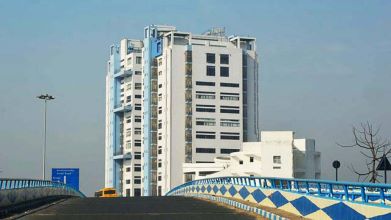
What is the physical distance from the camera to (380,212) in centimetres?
1560

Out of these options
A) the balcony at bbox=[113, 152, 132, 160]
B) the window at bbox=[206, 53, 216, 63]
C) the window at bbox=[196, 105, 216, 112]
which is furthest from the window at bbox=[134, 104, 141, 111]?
the window at bbox=[206, 53, 216, 63]

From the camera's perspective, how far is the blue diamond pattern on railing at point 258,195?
92.7ft

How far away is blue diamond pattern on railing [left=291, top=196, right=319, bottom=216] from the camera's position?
20734mm

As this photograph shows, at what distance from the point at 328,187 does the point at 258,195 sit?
7679mm

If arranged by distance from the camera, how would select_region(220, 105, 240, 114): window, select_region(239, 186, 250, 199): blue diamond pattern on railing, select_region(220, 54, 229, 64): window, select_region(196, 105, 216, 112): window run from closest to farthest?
1. select_region(239, 186, 250, 199): blue diamond pattern on railing
2. select_region(196, 105, 216, 112): window
3. select_region(220, 105, 240, 114): window
4. select_region(220, 54, 229, 64): window

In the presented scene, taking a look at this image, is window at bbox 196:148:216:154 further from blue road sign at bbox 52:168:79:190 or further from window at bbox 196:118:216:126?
blue road sign at bbox 52:168:79:190

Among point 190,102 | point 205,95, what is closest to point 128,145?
point 190,102

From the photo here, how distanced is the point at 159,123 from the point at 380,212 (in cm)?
13949

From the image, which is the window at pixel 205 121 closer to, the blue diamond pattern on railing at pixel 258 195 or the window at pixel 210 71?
the window at pixel 210 71

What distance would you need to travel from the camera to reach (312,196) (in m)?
20.8

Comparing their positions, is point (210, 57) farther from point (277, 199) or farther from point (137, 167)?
point (277, 199)

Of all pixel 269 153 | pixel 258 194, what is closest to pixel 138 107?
pixel 269 153

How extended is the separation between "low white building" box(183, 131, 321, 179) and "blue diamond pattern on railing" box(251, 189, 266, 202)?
86.9m

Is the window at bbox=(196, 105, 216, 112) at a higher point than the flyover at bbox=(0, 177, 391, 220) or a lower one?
higher
